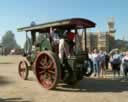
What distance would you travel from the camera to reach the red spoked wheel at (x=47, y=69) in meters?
11.4

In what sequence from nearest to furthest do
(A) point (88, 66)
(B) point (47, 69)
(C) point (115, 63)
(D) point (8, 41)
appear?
(B) point (47, 69)
(A) point (88, 66)
(C) point (115, 63)
(D) point (8, 41)

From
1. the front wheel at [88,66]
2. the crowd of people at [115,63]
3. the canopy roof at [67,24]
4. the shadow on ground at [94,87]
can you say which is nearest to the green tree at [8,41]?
the crowd of people at [115,63]

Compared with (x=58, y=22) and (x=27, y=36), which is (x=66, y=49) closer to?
(x=58, y=22)

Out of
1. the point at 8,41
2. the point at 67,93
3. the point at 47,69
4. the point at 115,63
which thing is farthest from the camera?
the point at 8,41

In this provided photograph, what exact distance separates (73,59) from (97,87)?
6.13 ft

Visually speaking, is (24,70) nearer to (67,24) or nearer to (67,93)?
(67,24)

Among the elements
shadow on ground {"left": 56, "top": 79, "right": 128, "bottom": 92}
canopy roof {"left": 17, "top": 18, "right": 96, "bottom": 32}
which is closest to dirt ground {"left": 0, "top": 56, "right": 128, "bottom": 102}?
shadow on ground {"left": 56, "top": 79, "right": 128, "bottom": 92}

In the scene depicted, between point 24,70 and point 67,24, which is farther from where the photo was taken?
point 24,70

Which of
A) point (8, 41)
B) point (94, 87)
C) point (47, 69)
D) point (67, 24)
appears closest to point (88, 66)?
point (94, 87)

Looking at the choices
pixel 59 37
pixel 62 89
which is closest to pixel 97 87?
pixel 62 89

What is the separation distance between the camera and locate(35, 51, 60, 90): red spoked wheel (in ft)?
37.4

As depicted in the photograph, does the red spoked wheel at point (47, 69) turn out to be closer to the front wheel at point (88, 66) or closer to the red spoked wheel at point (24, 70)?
the front wheel at point (88, 66)

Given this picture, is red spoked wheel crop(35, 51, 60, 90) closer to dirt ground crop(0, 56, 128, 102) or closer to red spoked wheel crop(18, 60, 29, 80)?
dirt ground crop(0, 56, 128, 102)

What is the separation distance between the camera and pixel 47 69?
12.1m
